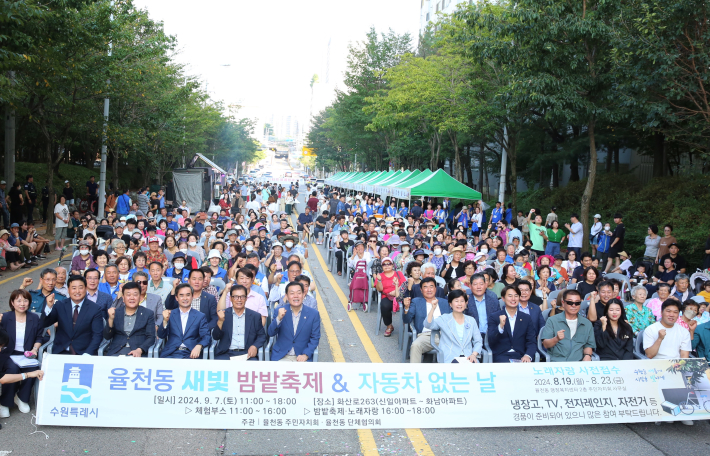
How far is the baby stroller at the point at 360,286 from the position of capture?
10.7m

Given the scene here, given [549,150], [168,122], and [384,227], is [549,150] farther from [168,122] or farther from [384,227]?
[168,122]

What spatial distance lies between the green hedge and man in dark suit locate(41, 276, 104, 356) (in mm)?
13344

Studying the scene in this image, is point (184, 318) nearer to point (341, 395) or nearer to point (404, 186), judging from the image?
point (341, 395)

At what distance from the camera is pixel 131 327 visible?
635cm

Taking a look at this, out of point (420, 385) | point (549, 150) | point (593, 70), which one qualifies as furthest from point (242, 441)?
point (549, 150)

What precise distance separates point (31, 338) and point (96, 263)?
386 cm

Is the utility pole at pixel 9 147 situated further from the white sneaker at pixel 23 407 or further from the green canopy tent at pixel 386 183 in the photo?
the white sneaker at pixel 23 407

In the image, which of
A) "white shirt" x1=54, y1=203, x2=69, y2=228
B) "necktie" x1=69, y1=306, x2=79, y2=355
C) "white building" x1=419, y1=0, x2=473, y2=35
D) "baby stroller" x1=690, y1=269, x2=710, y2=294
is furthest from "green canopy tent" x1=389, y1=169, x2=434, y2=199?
"white building" x1=419, y1=0, x2=473, y2=35

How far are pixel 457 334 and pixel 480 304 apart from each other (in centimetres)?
117

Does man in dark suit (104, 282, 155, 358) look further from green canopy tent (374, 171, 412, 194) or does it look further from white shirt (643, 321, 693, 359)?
green canopy tent (374, 171, 412, 194)

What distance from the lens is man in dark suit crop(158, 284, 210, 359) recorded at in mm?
6289

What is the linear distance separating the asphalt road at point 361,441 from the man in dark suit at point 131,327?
3.49 feet

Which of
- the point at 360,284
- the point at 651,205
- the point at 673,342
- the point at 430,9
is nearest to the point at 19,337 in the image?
the point at 360,284

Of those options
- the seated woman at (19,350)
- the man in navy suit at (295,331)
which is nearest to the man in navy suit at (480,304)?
the man in navy suit at (295,331)
